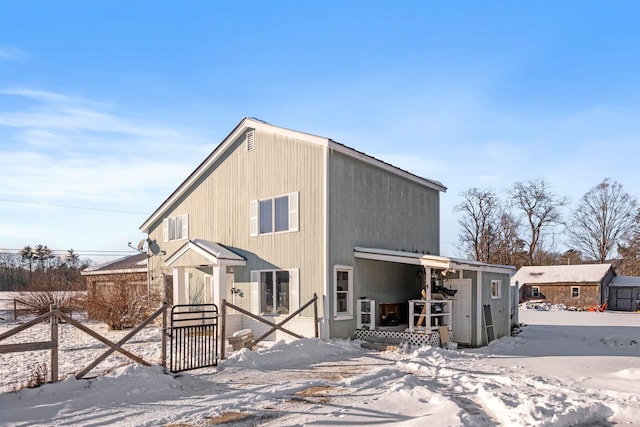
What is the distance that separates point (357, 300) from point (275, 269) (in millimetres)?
2956

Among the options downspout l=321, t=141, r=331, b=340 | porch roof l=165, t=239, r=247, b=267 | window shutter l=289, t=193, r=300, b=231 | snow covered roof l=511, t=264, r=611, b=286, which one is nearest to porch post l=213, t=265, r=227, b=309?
porch roof l=165, t=239, r=247, b=267

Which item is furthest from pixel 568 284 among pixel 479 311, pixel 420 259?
pixel 420 259

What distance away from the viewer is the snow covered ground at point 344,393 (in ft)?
23.6

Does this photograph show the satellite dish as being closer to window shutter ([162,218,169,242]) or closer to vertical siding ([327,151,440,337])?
window shutter ([162,218,169,242])

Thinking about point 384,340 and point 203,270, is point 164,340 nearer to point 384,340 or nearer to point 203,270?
point 384,340

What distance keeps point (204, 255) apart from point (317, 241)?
15.0 ft

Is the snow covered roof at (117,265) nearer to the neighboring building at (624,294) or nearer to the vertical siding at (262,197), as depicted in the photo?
the vertical siding at (262,197)

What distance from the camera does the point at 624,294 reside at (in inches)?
1687

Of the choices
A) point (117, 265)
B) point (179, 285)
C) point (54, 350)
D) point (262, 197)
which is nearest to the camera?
point (54, 350)

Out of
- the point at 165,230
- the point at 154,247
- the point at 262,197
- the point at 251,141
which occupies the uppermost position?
the point at 251,141

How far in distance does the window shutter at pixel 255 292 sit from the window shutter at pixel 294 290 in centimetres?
155

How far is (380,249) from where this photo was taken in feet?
55.7

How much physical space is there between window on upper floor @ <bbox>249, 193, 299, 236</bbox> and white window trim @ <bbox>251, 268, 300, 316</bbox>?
53.4 inches

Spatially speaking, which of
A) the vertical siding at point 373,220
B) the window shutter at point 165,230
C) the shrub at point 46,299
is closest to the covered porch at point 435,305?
the vertical siding at point 373,220
